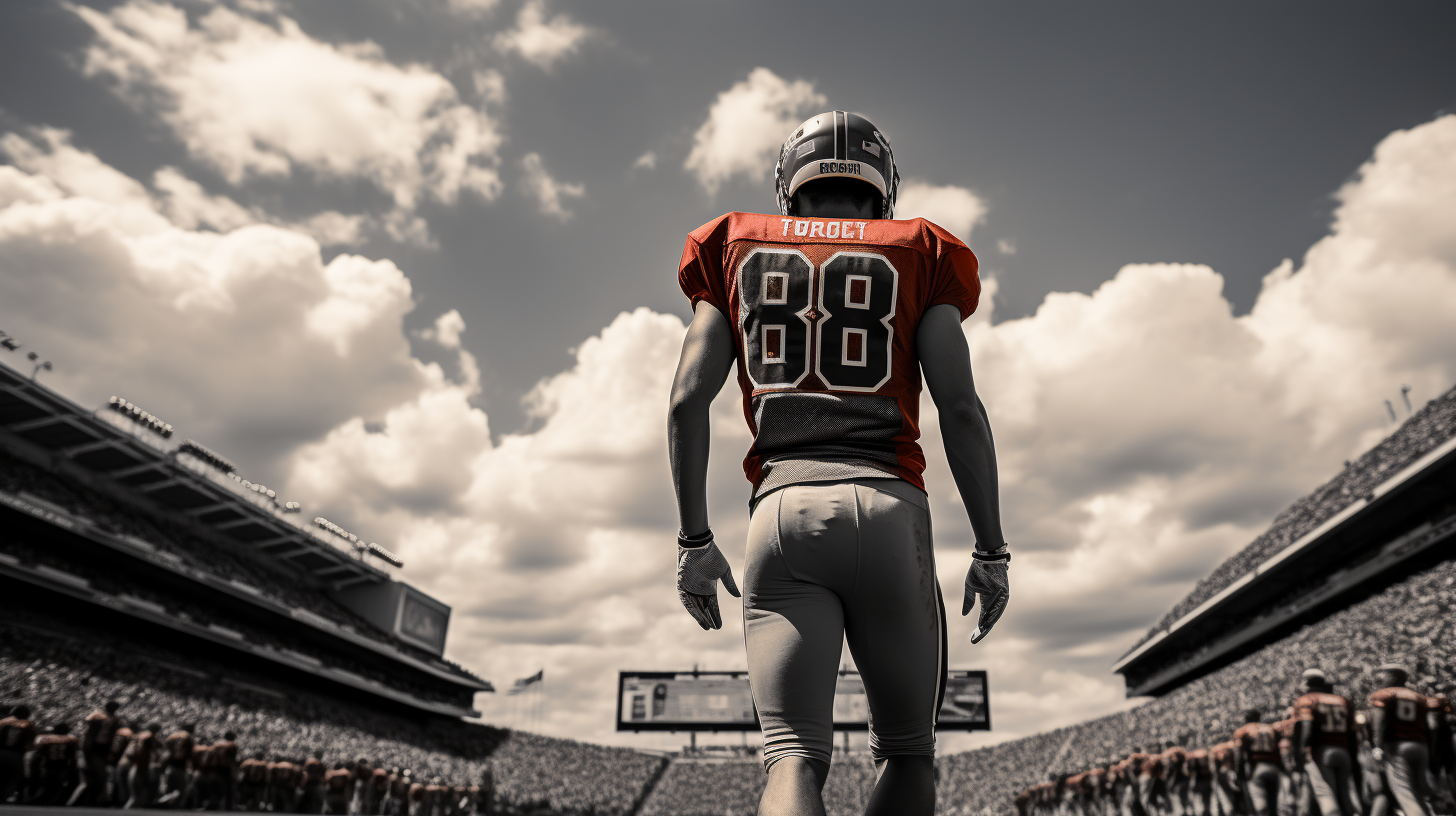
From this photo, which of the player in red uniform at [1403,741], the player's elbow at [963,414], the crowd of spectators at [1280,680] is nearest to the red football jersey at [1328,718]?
the player in red uniform at [1403,741]

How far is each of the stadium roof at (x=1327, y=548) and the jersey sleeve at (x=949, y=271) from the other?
26404 mm

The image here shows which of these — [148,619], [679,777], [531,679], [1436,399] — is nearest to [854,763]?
[679,777]

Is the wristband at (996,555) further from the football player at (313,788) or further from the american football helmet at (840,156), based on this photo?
the football player at (313,788)

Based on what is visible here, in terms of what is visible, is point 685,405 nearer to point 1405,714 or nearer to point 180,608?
point 1405,714

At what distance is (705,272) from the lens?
2.14 meters

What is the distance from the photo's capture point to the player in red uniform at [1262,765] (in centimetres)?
1030

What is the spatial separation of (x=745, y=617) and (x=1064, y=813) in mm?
24732

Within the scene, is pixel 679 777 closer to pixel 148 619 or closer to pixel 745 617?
pixel 148 619

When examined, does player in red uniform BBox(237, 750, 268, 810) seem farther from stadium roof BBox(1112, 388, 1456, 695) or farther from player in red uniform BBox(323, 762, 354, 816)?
stadium roof BBox(1112, 388, 1456, 695)

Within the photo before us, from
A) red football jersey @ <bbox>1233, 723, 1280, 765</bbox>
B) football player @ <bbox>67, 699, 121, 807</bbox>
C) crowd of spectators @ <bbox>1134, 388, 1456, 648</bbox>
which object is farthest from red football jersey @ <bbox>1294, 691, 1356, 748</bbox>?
crowd of spectators @ <bbox>1134, 388, 1456, 648</bbox>

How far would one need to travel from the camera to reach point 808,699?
1809 mm

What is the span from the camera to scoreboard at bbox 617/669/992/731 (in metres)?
43.2

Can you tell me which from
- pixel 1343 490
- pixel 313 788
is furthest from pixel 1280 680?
pixel 313 788

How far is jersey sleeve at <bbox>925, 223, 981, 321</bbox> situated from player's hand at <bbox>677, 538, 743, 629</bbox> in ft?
2.71
